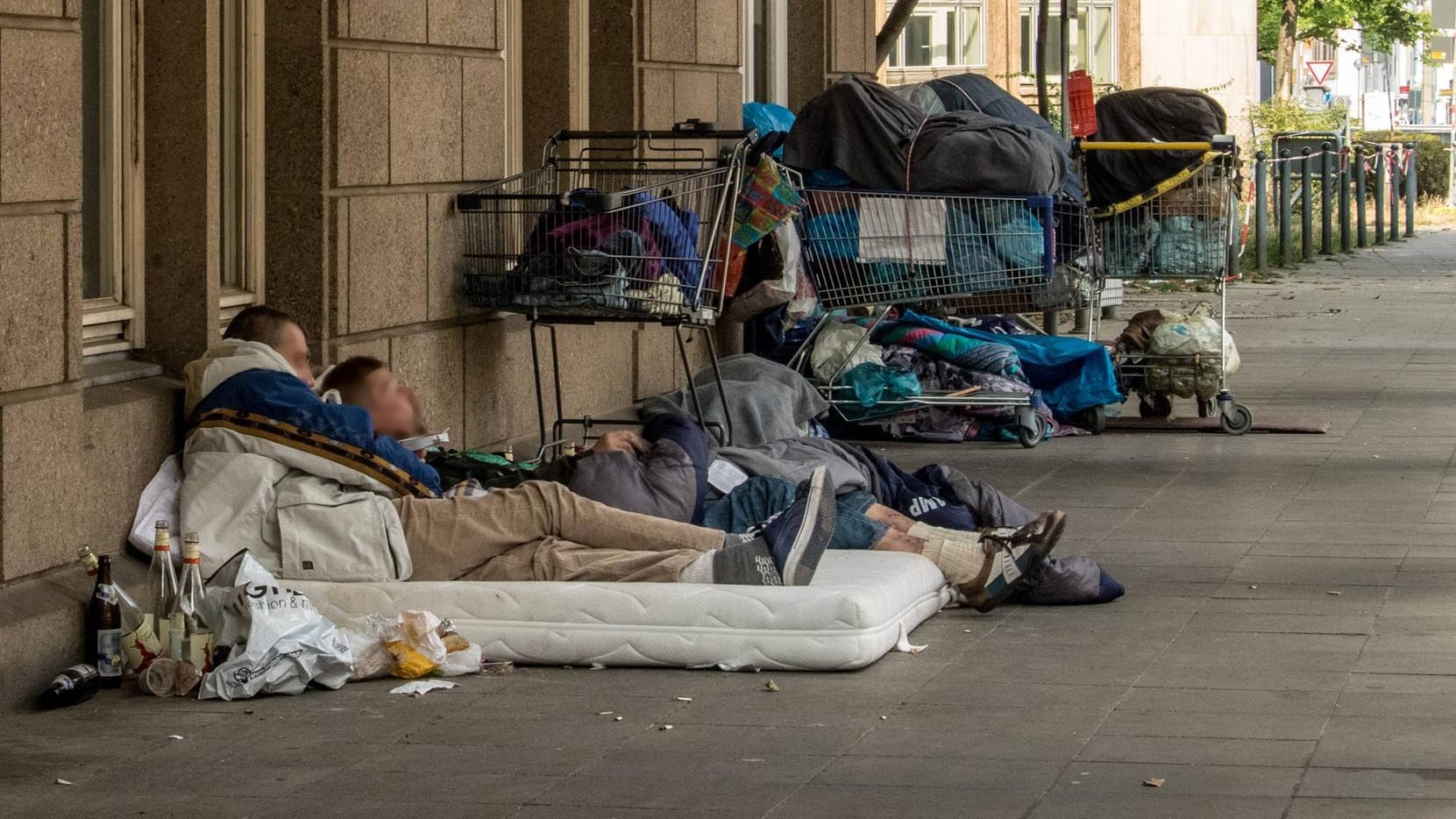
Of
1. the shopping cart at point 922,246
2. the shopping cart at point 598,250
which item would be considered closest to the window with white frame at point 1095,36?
the shopping cart at point 922,246

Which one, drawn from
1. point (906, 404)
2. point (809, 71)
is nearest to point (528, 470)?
point (906, 404)

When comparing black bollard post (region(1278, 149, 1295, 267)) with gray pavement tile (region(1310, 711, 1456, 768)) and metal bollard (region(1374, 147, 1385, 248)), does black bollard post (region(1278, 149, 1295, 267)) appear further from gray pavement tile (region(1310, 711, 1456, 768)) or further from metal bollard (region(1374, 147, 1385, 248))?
gray pavement tile (region(1310, 711, 1456, 768))

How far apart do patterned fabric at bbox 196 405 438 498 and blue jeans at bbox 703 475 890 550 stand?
3.69ft

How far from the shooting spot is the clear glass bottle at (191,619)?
236 inches

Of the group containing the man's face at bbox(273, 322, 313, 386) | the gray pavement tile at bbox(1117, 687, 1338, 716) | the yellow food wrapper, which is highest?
the man's face at bbox(273, 322, 313, 386)

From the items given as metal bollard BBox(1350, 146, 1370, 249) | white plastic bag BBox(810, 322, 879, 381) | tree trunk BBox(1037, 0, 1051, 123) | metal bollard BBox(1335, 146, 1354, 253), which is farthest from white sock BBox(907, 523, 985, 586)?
metal bollard BBox(1350, 146, 1370, 249)

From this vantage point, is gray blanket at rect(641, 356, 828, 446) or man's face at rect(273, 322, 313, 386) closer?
man's face at rect(273, 322, 313, 386)

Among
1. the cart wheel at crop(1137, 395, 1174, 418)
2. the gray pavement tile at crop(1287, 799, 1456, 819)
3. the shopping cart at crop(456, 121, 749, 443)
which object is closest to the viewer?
the gray pavement tile at crop(1287, 799, 1456, 819)

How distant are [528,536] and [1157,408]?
635 centimetres

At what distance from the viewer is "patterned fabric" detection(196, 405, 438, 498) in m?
6.46

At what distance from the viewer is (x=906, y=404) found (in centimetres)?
1133

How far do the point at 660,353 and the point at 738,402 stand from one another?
60.7 inches

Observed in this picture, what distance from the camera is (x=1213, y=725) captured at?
5363 millimetres

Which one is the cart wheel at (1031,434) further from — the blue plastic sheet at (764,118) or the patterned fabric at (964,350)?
the blue plastic sheet at (764,118)
